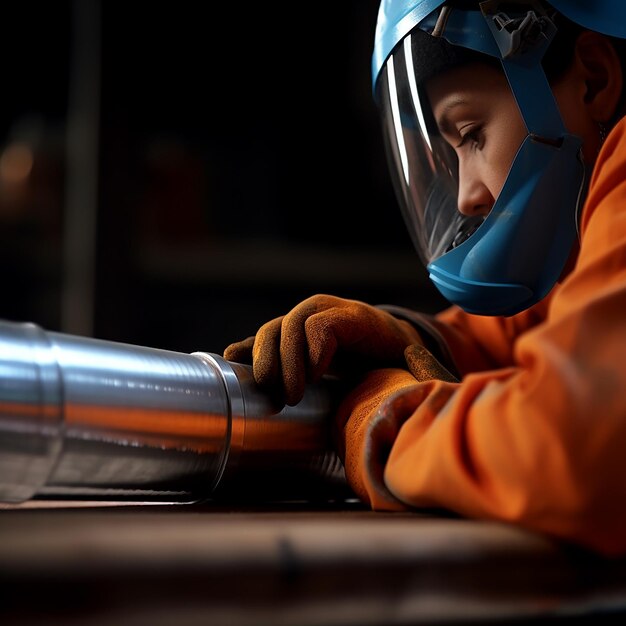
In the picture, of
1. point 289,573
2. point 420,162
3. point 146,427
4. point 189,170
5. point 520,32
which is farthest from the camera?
point 189,170

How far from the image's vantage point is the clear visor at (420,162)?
912mm

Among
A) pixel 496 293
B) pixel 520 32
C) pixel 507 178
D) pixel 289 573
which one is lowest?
pixel 289 573

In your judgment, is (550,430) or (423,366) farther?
(423,366)

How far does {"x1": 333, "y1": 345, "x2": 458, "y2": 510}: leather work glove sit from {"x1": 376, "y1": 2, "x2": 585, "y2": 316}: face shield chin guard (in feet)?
0.30

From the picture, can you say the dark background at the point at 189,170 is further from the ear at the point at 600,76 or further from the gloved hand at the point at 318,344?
the ear at the point at 600,76

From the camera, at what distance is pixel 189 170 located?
7.63 feet

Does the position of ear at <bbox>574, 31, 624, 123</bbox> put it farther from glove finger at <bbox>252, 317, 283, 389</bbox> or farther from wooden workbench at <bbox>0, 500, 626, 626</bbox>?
wooden workbench at <bbox>0, 500, 626, 626</bbox>

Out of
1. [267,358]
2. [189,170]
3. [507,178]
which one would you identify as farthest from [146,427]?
[189,170]

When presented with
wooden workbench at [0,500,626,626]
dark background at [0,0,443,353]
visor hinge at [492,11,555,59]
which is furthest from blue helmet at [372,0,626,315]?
dark background at [0,0,443,353]

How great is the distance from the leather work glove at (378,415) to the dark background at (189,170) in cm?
140

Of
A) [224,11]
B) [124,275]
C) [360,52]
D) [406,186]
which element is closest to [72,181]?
[124,275]

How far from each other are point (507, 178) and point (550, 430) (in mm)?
337

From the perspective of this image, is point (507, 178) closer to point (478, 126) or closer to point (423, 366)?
point (478, 126)

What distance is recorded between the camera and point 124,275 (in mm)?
2193
